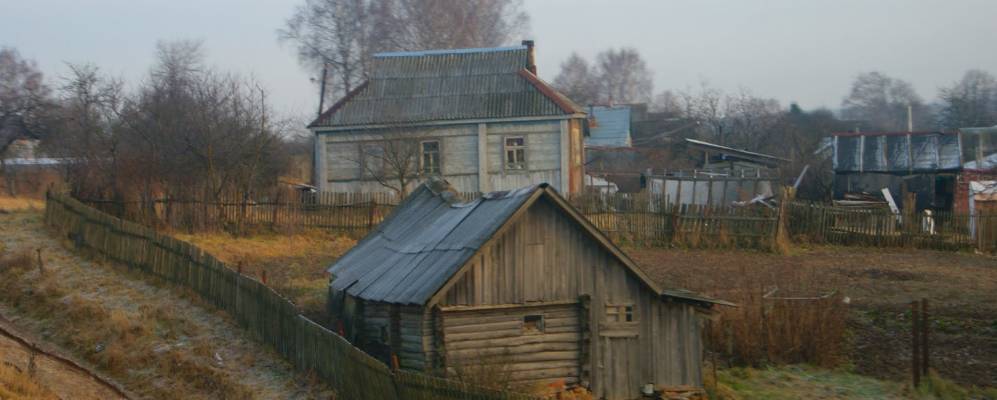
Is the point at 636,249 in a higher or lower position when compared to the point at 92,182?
lower

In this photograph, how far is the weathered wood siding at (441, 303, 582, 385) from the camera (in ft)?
52.4

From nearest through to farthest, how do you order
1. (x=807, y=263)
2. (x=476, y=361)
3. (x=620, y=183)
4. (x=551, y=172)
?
(x=476, y=361) < (x=807, y=263) < (x=551, y=172) < (x=620, y=183)

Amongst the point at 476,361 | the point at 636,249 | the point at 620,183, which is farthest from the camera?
the point at 620,183

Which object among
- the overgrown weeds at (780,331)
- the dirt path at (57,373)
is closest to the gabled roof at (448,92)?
the overgrown weeds at (780,331)

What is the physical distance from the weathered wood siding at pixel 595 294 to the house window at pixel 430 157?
20.0 m

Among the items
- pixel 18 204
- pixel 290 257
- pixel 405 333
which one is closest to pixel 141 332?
pixel 405 333

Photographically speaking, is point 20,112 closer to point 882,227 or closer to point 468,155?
point 468,155

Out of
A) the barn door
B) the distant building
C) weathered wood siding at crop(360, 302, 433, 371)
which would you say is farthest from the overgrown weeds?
the distant building

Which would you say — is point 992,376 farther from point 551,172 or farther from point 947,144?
point 947,144

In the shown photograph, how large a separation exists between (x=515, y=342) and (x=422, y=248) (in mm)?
2540

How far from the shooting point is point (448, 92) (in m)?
37.5

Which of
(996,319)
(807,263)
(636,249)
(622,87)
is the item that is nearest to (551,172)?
(636,249)

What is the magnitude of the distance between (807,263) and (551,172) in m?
10.1

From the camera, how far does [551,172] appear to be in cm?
3600
